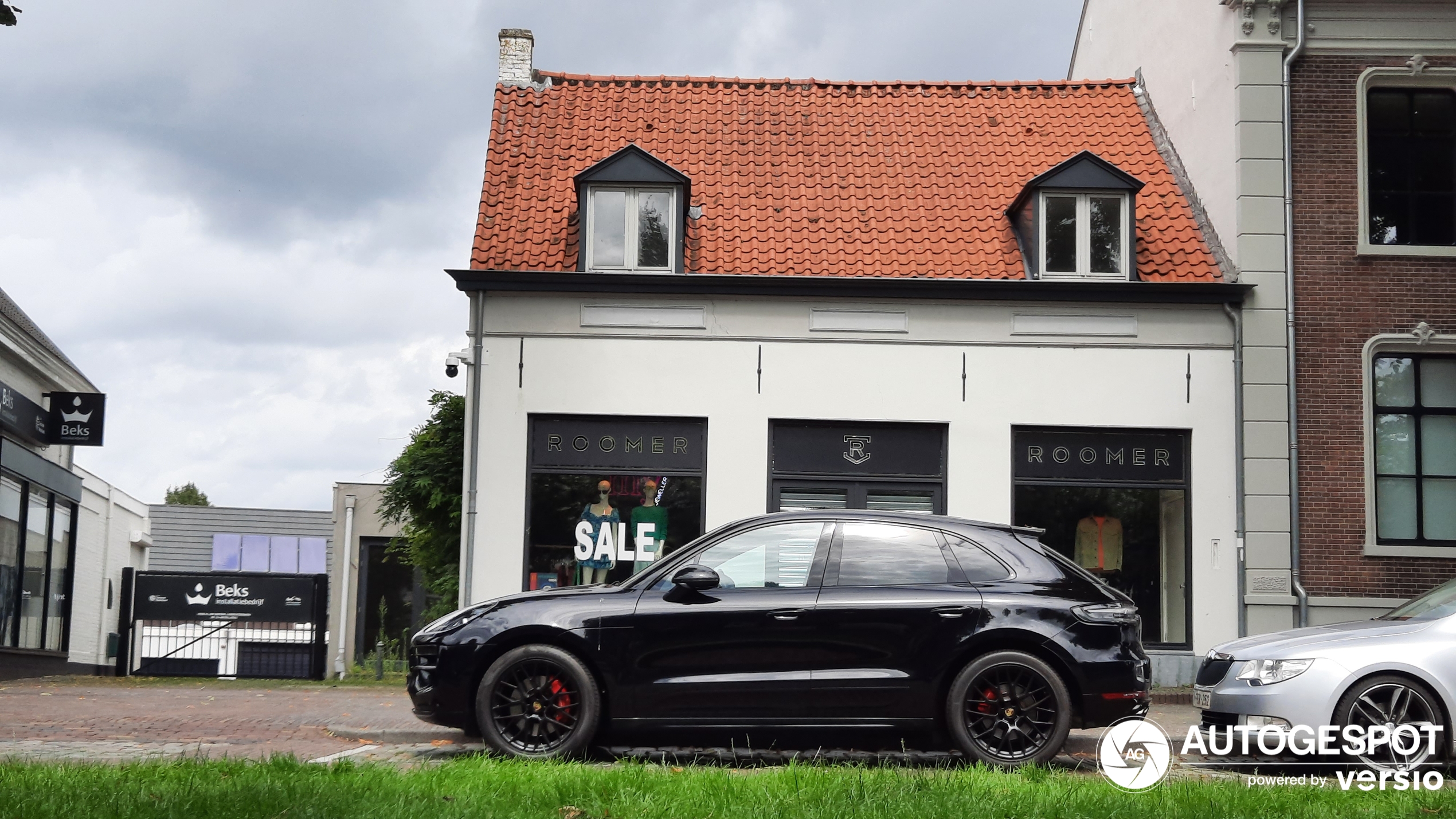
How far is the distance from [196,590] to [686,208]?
9.36m

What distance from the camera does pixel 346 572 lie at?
124 feet

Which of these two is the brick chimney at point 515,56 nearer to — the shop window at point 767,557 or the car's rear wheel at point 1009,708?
the shop window at point 767,557

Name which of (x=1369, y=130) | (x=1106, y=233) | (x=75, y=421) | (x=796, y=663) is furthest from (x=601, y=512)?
(x=75, y=421)

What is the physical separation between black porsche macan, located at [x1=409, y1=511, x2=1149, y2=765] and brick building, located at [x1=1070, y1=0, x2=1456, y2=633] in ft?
27.3

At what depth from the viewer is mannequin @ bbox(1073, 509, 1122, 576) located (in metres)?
16.4

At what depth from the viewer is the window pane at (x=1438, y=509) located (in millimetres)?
16234

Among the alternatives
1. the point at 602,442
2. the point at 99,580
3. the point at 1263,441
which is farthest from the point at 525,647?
the point at 99,580

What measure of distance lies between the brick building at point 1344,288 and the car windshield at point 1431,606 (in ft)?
19.3

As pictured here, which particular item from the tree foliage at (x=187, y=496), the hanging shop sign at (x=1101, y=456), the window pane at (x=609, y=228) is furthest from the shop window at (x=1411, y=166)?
the tree foliage at (x=187, y=496)

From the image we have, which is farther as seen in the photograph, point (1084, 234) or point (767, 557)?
point (1084, 234)

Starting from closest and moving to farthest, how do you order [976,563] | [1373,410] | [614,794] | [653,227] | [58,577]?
1. [614,794]
2. [976,563]
3. [1373,410]
4. [653,227]
5. [58,577]

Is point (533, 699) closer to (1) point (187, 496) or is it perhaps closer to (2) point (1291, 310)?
(2) point (1291, 310)

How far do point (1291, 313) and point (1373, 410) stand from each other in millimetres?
1495

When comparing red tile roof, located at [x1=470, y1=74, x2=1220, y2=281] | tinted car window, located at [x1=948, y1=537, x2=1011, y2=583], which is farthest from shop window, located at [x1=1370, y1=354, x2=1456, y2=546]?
tinted car window, located at [x1=948, y1=537, x2=1011, y2=583]
